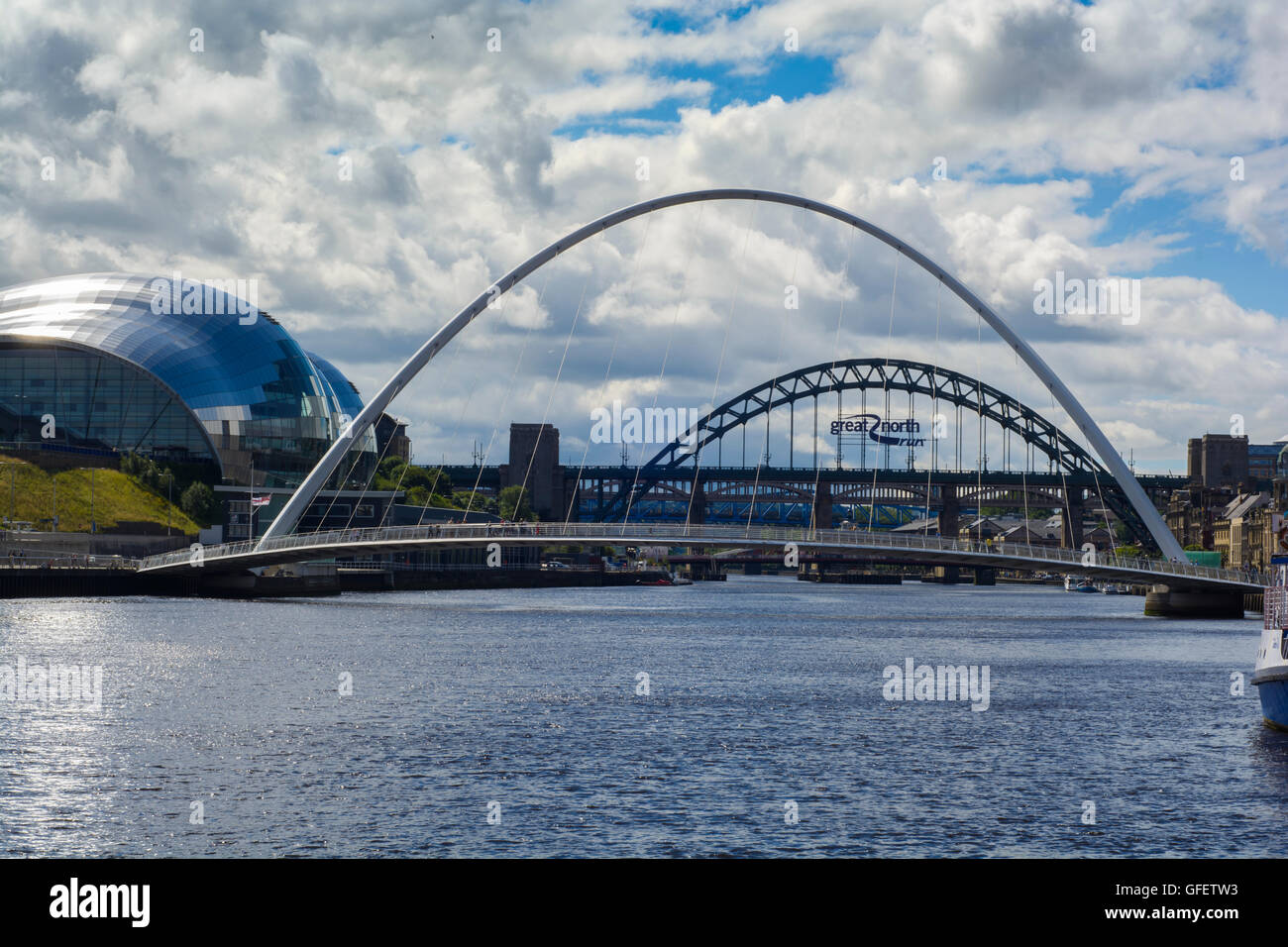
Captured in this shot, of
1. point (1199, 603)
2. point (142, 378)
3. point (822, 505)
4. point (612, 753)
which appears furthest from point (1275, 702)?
point (822, 505)

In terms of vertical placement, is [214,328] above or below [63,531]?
above

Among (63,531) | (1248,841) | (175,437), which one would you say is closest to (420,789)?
(1248,841)

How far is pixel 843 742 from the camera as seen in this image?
105 feet

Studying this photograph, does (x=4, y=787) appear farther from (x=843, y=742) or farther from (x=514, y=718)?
(x=843, y=742)

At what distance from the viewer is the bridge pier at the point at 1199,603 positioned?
301 ft

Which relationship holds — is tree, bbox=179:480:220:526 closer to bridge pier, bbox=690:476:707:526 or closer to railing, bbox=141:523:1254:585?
railing, bbox=141:523:1254:585

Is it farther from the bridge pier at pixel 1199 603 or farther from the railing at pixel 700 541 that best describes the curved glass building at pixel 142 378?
the bridge pier at pixel 1199 603

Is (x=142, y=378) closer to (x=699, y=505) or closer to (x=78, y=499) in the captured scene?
(x=78, y=499)

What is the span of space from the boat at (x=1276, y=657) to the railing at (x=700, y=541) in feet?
134

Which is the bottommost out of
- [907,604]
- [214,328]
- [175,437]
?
[907,604]

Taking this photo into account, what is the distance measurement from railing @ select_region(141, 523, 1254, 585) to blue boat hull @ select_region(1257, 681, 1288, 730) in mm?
41355

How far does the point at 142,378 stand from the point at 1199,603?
9478 cm
